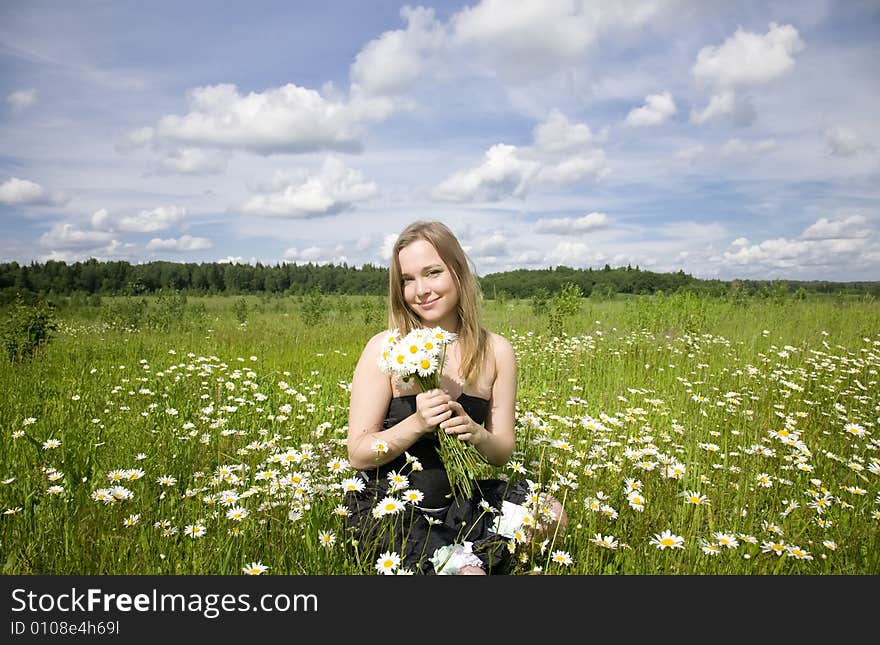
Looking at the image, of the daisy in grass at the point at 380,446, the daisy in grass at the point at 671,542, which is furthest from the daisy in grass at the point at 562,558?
the daisy in grass at the point at 380,446

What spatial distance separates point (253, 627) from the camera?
1.68 metres

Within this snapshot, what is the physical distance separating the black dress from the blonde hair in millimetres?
215

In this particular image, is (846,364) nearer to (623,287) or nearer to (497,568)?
(497,568)

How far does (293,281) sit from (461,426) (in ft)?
199

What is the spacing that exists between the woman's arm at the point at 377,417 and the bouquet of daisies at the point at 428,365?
85mm

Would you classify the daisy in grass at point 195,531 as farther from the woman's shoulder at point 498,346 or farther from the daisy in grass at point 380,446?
the woman's shoulder at point 498,346

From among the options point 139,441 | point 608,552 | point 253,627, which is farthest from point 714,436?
point 139,441

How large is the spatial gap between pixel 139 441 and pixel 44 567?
1590 millimetres

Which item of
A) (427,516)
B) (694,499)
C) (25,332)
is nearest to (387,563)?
(427,516)

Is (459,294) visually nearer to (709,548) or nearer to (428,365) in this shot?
(428,365)

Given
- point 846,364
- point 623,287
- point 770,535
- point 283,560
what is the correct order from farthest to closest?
point 623,287 → point 846,364 → point 770,535 → point 283,560

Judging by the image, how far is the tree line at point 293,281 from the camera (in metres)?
18.2

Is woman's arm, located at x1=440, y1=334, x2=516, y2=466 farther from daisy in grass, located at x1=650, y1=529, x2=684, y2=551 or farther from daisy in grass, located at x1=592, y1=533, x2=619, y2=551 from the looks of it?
daisy in grass, located at x1=650, y1=529, x2=684, y2=551

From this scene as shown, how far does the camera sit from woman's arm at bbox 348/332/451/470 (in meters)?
1.99
